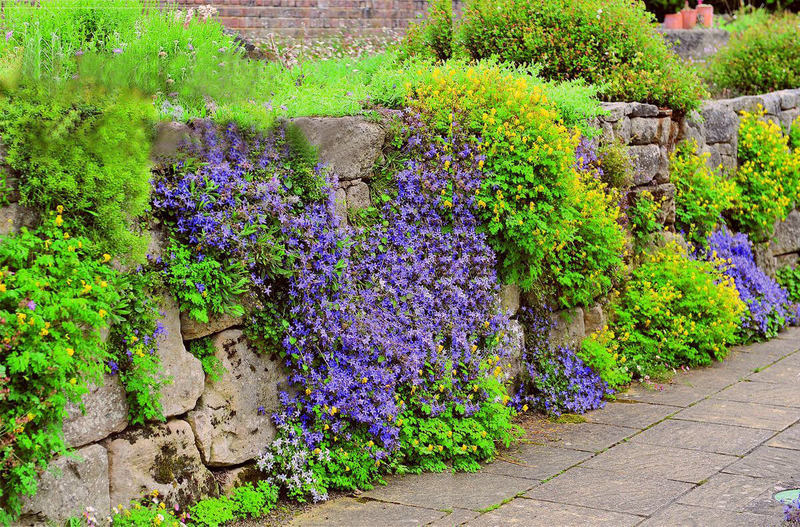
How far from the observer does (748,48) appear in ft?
32.8

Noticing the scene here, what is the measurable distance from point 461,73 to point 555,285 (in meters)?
1.40

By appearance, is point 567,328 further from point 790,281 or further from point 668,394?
point 790,281

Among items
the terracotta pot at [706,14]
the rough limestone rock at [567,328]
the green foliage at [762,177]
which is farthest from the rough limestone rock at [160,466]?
the terracotta pot at [706,14]

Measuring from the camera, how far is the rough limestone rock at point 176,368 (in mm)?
3939

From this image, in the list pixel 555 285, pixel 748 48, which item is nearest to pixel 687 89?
pixel 555 285

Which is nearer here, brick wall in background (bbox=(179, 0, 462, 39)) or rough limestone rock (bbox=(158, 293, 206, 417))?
rough limestone rock (bbox=(158, 293, 206, 417))

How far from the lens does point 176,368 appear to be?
156 inches

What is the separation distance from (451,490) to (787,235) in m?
5.51

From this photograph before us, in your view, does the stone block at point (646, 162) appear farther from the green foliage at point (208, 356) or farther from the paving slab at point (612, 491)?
the green foliage at point (208, 356)

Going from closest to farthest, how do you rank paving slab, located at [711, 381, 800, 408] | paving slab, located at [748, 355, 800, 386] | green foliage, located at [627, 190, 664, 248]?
paving slab, located at [711, 381, 800, 408]
paving slab, located at [748, 355, 800, 386]
green foliage, located at [627, 190, 664, 248]

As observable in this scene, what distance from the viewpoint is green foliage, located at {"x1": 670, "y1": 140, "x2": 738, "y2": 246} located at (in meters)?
7.53

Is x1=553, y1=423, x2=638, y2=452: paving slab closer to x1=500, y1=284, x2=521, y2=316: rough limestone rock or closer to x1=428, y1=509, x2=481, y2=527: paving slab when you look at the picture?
x1=500, y1=284, x2=521, y2=316: rough limestone rock

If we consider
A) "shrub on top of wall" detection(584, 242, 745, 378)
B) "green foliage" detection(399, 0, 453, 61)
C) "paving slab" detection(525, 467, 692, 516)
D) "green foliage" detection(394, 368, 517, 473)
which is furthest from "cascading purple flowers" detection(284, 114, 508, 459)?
"green foliage" detection(399, 0, 453, 61)

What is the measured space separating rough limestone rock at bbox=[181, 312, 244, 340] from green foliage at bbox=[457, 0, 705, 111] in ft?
12.3
